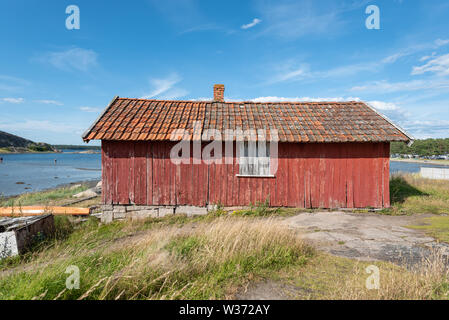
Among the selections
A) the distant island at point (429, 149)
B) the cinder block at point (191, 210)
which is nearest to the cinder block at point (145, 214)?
the cinder block at point (191, 210)

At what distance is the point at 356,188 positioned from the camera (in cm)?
1002

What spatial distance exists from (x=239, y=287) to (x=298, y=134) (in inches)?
287

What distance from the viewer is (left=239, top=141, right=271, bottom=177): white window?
10.1 meters

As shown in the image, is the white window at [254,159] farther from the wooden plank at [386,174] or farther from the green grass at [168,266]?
the wooden plank at [386,174]

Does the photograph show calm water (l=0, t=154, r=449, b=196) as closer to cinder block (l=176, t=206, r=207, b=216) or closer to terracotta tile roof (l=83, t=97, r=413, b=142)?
terracotta tile roof (l=83, t=97, r=413, b=142)

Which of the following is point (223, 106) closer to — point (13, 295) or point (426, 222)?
point (426, 222)

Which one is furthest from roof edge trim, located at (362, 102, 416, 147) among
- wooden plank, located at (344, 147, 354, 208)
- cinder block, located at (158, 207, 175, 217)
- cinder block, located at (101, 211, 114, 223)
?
cinder block, located at (101, 211, 114, 223)

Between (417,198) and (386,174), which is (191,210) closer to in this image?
(386,174)

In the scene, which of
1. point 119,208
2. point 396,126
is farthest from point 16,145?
point 396,126

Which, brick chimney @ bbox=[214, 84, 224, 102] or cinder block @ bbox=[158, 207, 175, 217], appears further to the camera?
brick chimney @ bbox=[214, 84, 224, 102]

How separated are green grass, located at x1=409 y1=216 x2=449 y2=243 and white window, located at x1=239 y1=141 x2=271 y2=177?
208 inches

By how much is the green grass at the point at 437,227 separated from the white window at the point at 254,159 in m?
5.28

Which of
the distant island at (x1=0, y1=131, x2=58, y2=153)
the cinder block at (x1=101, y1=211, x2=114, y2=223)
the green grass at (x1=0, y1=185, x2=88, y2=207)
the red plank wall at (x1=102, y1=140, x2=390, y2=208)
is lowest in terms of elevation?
the green grass at (x1=0, y1=185, x2=88, y2=207)

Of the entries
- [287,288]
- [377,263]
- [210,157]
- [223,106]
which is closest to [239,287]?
[287,288]
